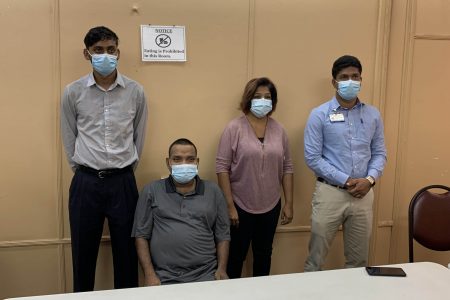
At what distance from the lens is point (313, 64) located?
297cm

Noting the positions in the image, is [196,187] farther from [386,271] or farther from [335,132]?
[386,271]

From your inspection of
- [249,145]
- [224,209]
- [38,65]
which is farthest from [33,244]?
[249,145]

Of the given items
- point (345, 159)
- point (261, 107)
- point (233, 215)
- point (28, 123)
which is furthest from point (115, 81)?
point (345, 159)

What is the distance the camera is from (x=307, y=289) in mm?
1531

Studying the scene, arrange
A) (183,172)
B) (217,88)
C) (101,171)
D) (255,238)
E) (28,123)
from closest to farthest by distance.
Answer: (183,172), (101,171), (28,123), (255,238), (217,88)

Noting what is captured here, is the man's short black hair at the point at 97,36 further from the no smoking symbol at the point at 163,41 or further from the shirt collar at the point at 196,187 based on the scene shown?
the shirt collar at the point at 196,187

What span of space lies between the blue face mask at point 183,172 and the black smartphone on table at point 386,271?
3.36ft

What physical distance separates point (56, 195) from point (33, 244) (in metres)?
0.36

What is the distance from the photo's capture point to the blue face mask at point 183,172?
7.45ft

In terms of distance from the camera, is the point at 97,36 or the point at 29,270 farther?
the point at 29,270

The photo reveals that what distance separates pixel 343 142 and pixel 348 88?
1.09 feet

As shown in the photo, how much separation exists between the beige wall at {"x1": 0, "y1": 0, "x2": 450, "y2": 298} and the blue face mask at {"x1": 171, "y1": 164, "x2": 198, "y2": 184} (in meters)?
0.59

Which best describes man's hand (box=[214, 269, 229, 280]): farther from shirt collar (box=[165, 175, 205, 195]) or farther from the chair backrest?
the chair backrest

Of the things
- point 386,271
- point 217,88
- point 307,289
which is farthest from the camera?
point 217,88
